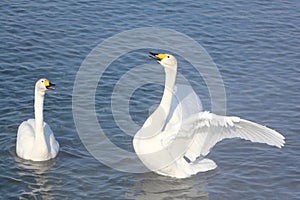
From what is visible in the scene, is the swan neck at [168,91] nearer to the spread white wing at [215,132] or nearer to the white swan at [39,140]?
the spread white wing at [215,132]

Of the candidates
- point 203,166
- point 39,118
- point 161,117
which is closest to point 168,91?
point 161,117

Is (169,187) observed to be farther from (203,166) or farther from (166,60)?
(166,60)

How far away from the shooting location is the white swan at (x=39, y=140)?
459 inches

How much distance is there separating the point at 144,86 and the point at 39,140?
11.3ft

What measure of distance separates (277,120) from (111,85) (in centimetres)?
337

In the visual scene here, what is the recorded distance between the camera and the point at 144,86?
1457cm

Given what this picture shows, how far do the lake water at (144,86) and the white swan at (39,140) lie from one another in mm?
137

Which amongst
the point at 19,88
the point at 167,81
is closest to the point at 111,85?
the point at 19,88

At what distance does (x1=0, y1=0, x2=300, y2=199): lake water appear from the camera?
11.2 meters

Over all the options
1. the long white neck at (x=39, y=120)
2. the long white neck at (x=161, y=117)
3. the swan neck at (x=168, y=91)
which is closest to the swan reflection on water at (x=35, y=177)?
the long white neck at (x=39, y=120)

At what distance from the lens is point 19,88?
13930 millimetres

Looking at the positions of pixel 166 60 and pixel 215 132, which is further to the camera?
pixel 166 60

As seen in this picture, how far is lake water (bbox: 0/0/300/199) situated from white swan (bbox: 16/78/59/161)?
0.45ft

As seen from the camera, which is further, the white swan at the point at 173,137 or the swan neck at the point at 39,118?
the swan neck at the point at 39,118
